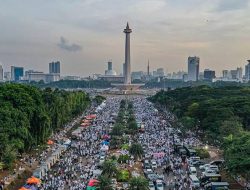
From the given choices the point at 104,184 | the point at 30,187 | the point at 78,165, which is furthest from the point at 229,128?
the point at 30,187

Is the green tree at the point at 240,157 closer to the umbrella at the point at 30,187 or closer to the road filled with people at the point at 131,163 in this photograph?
the road filled with people at the point at 131,163

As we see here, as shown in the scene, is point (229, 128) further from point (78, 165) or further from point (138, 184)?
point (138, 184)

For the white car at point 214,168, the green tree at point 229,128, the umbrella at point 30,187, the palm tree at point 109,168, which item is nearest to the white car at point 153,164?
the white car at point 214,168

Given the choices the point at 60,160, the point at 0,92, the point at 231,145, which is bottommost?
the point at 60,160

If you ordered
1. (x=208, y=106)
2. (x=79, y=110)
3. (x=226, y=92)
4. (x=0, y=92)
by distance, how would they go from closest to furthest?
(x=0, y=92) < (x=208, y=106) < (x=79, y=110) < (x=226, y=92)

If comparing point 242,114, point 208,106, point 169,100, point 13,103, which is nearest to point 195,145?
point 242,114

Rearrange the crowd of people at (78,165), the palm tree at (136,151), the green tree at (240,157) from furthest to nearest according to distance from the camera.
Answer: the palm tree at (136,151)
the crowd of people at (78,165)
the green tree at (240,157)

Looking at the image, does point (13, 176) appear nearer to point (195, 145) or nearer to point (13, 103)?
point (13, 103)

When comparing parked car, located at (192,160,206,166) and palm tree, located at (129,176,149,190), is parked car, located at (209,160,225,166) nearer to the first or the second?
parked car, located at (192,160,206,166)
